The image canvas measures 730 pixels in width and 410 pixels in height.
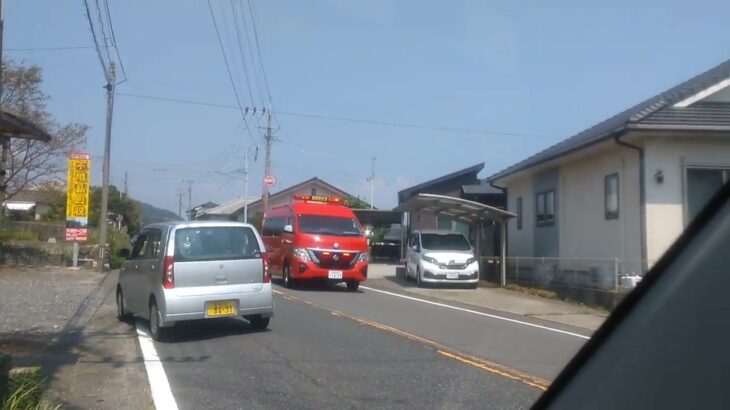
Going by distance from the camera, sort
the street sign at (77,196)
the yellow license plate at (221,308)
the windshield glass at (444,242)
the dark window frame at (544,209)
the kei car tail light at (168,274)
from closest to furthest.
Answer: the kei car tail light at (168,274) < the yellow license plate at (221,308) < the windshield glass at (444,242) < the dark window frame at (544,209) < the street sign at (77,196)

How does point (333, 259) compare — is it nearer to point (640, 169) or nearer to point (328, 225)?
point (328, 225)

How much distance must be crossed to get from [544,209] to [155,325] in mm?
16220

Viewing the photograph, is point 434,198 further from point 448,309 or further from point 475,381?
point 475,381

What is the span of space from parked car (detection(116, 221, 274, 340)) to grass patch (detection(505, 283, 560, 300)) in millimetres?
9596

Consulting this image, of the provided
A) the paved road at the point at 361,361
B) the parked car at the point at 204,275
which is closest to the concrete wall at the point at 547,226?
the paved road at the point at 361,361

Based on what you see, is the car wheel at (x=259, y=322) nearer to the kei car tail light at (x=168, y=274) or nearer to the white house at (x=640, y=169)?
the kei car tail light at (x=168, y=274)

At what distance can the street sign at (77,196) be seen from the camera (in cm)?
3073

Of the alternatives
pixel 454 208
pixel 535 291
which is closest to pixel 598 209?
pixel 535 291

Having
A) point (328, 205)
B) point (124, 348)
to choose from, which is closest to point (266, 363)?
point (124, 348)

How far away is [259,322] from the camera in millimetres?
12109

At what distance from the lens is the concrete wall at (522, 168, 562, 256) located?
2344 centimetres

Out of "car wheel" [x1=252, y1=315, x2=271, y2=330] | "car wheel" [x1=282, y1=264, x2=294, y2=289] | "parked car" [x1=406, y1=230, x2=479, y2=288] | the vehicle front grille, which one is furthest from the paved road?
"parked car" [x1=406, y1=230, x2=479, y2=288]

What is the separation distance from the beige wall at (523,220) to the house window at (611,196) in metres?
5.99

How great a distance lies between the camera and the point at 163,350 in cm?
1030
